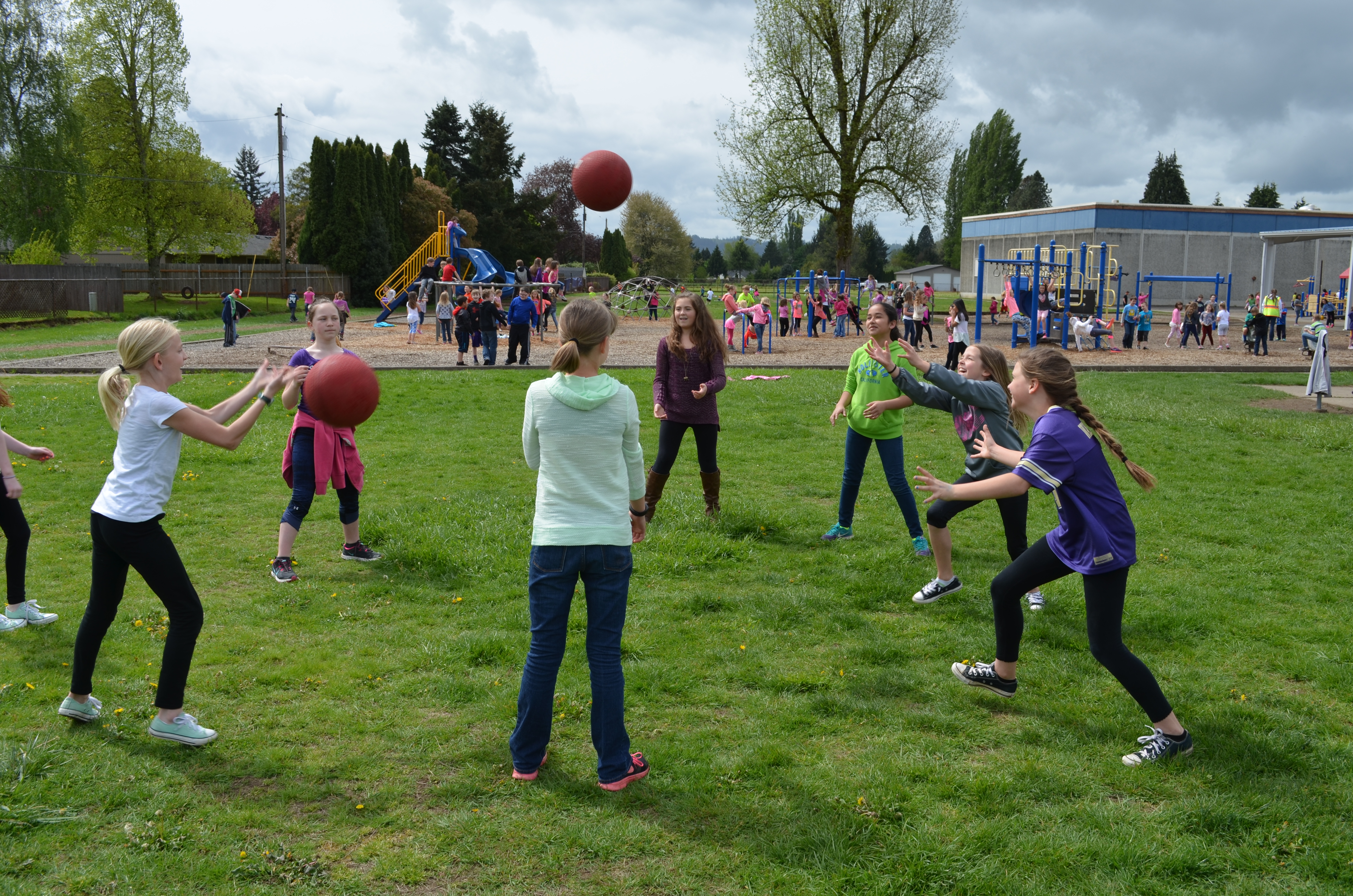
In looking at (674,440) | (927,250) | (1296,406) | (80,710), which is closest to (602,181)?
(674,440)

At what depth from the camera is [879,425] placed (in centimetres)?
700

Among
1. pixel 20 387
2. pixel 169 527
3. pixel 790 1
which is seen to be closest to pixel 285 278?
pixel 790 1

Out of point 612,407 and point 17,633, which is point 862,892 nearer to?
point 612,407

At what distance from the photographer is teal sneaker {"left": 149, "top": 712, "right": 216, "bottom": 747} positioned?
4184mm

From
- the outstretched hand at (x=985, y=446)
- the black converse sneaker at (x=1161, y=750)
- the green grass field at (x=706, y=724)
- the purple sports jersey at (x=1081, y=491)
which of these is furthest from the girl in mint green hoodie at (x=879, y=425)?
the black converse sneaker at (x=1161, y=750)

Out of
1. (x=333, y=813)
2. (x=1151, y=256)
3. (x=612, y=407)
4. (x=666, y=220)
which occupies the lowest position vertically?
(x=333, y=813)

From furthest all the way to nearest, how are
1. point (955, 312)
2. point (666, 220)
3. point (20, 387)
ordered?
point (666, 220)
point (955, 312)
point (20, 387)

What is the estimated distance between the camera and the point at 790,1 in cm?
3847

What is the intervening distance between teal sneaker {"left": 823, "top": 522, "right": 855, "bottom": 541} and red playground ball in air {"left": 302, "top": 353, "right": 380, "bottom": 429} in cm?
405

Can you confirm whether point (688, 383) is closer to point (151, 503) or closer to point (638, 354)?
point (151, 503)

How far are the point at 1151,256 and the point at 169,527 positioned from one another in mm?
54029

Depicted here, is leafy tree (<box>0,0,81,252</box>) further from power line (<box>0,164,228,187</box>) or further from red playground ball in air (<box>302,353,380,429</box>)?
red playground ball in air (<box>302,353,380,429</box>)

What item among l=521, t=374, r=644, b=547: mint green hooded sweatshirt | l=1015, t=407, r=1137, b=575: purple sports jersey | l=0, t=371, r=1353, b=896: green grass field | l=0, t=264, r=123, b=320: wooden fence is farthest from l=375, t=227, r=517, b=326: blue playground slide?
l=1015, t=407, r=1137, b=575: purple sports jersey

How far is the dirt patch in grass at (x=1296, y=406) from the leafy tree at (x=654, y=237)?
72861 millimetres
